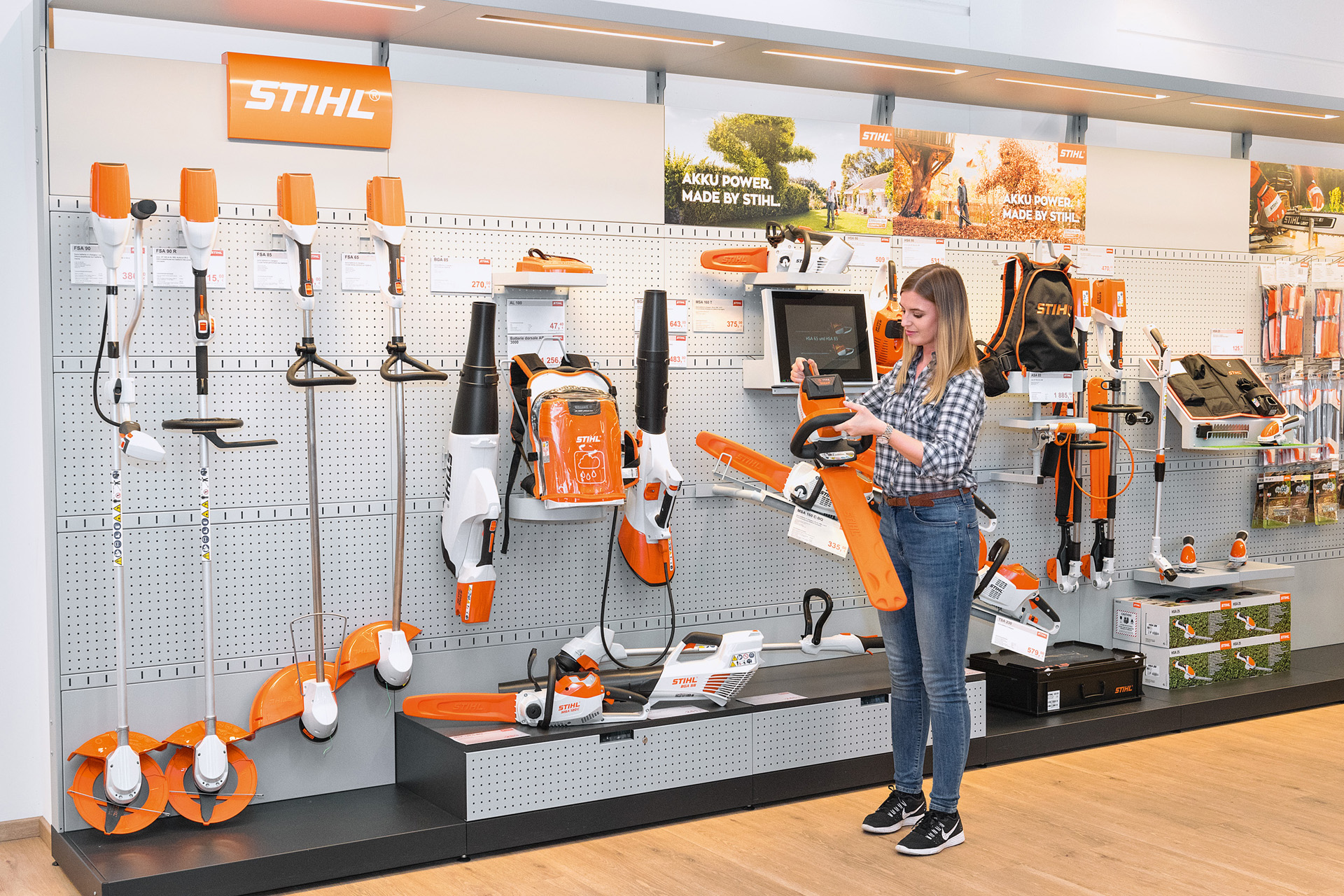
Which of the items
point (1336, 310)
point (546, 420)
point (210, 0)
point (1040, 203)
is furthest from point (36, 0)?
point (1336, 310)

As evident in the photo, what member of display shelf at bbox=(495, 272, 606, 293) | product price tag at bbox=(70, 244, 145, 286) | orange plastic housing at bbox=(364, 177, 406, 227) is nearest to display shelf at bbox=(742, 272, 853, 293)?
display shelf at bbox=(495, 272, 606, 293)

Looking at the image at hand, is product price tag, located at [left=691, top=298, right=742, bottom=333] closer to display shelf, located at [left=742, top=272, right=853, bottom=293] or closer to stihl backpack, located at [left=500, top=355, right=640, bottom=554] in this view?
display shelf, located at [left=742, top=272, right=853, bottom=293]

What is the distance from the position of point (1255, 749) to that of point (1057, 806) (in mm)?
1304

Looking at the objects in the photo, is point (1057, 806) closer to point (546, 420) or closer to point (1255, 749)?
point (1255, 749)

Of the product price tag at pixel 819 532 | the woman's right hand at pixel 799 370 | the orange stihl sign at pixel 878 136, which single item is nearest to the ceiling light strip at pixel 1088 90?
the orange stihl sign at pixel 878 136

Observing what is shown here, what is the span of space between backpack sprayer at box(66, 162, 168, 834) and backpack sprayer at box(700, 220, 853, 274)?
7.04 ft

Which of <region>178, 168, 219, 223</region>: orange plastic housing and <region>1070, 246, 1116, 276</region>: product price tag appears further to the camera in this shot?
<region>1070, 246, 1116, 276</region>: product price tag

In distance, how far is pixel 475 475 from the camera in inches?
165

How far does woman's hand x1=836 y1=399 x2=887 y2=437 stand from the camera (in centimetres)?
367

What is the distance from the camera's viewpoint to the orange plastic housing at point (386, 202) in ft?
13.5

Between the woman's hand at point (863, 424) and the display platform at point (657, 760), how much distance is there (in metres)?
1.26

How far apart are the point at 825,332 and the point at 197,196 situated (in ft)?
8.15

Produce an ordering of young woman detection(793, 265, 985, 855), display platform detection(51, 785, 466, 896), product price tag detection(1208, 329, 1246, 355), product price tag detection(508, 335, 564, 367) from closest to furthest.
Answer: display platform detection(51, 785, 466, 896) < young woman detection(793, 265, 985, 855) < product price tag detection(508, 335, 564, 367) < product price tag detection(1208, 329, 1246, 355)

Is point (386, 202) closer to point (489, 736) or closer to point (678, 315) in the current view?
point (678, 315)
